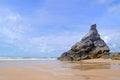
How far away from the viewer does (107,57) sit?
36.4 meters

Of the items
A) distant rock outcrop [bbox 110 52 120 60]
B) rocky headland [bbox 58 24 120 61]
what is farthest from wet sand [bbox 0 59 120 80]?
rocky headland [bbox 58 24 120 61]

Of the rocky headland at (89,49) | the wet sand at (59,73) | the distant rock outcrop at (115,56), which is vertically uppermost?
the rocky headland at (89,49)

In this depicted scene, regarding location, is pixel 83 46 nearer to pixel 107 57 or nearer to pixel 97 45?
pixel 97 45

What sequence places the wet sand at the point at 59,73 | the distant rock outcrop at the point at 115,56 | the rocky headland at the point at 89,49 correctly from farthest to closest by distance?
the rocky headland at the point at 89,49 → the distant rock outcrop at the point at 115,56 → the wet sand at the point at 59,73

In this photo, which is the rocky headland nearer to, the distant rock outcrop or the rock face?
the rock face

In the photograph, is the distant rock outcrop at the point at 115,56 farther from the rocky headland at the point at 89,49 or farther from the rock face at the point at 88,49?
the rock face at the point at 88,49

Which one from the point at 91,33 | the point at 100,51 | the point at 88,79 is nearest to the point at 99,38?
the point at 91,33

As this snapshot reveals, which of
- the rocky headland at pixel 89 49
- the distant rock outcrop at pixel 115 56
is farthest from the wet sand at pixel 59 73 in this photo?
the rocky headland at pixel 89 49

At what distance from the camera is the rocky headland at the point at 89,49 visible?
3963cm

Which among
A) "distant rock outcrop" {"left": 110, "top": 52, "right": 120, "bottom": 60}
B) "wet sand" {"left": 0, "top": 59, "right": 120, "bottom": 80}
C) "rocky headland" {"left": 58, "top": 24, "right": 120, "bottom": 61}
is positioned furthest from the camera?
"rocky headland" {"left": 58, "top": 24, "right": 120, "bottom": 61}

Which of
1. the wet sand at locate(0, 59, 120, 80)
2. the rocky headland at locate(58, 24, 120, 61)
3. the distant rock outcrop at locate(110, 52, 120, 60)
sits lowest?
the wet sand at locate(0, 59, 120, 80)

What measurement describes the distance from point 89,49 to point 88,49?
0.26 metres

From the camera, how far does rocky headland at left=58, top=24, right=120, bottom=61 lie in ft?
130

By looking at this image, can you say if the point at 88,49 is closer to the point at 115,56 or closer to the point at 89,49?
the point at 89,49
